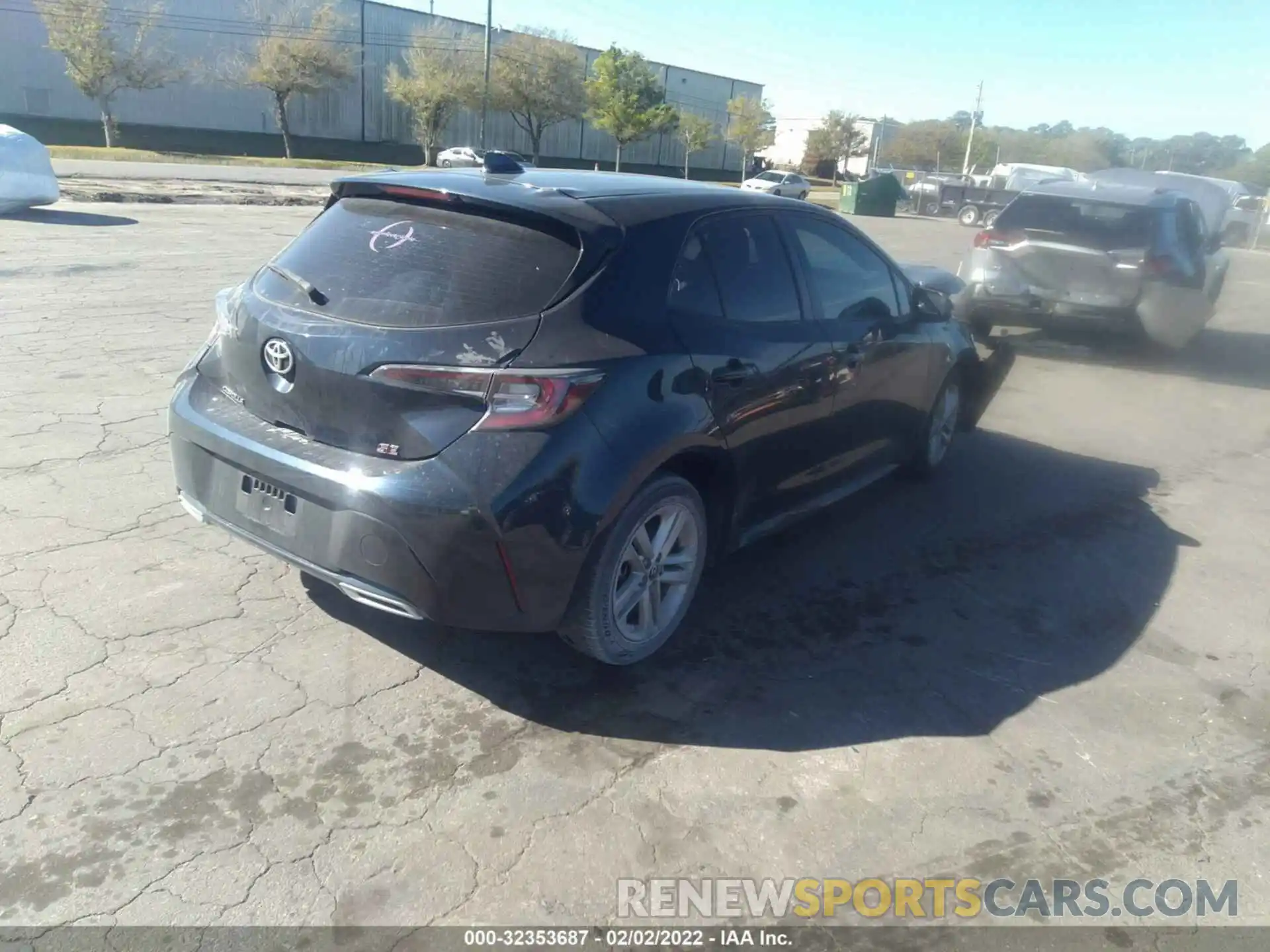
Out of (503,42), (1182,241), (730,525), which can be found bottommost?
(730,525)

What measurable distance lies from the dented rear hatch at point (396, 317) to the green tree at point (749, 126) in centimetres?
6804

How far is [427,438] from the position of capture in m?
3.03

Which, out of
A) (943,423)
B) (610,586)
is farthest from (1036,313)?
(610,586)

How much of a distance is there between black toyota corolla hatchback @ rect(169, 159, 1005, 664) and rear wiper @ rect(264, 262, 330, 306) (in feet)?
0.04

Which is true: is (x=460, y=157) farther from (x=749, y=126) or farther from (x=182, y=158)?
(x=749, y=126)

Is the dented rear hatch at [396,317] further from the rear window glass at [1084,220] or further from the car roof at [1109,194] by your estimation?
the car roof at [1109,194]

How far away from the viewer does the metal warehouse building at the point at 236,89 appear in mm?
51375

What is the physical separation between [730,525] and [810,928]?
1691 mm

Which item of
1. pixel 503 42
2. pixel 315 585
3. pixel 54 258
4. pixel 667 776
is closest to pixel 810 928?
pixel 667 776

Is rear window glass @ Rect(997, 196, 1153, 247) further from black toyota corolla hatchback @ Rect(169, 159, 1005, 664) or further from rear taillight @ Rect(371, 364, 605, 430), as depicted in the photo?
rear taillight @ Rect(371, 364, 605, 430)

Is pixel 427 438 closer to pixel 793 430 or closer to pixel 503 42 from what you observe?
pixel 793 430

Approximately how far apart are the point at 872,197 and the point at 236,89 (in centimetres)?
3653

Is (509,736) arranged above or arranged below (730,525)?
below

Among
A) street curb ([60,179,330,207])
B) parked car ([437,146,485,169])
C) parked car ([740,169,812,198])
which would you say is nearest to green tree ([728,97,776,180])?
parked car ([740,169,812,198])
